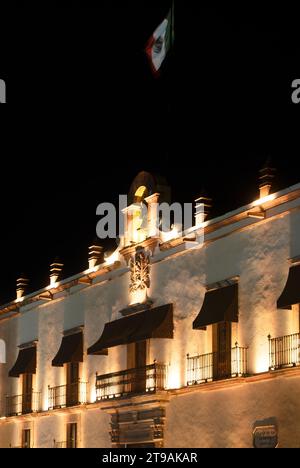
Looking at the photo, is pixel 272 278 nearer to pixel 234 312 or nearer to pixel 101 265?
pixel 234 312

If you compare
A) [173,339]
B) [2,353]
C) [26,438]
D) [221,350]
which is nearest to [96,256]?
[173,339]

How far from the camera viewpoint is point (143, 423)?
2755 cm

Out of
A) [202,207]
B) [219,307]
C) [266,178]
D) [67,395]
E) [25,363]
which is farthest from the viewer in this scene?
[25,363]

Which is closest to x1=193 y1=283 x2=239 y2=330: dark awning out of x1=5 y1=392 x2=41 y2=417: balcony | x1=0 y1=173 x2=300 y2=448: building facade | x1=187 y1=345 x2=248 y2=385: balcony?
x1=0 y1=173 x2=300 y2=448: building facade

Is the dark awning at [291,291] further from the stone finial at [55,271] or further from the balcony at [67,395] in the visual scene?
the stone finial at [55,271]

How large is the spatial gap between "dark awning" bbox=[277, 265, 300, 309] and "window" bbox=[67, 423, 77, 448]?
11.4 meters

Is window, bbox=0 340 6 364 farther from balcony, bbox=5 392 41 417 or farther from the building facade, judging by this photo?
the building facade

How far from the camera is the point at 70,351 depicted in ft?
104

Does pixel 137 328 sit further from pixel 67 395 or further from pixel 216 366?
pixel 67 395

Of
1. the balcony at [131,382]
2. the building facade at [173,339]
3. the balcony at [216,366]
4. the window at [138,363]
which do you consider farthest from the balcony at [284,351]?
the window at [138,363]

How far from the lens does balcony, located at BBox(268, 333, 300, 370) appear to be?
2223cm

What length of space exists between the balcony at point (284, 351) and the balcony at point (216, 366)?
110 centimetres

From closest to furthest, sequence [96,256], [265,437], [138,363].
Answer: [265,437] < [138,363] < [96,256]

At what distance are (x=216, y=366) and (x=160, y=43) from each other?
10.0 meters
